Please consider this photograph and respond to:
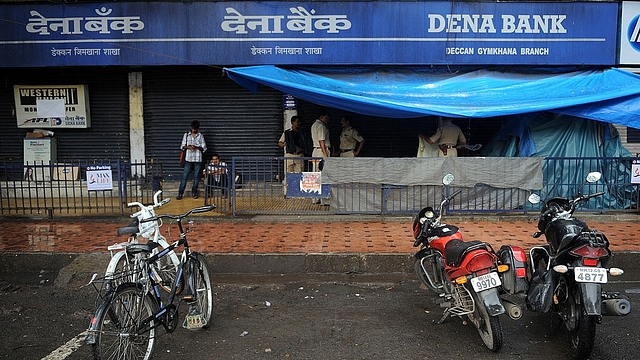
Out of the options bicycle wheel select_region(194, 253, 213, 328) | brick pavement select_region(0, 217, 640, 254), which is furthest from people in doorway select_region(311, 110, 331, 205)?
bicycle wheel select_region(194, 253, 213, 328)

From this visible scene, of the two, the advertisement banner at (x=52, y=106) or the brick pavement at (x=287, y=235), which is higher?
the advertisement banner at (x=52, y=106)

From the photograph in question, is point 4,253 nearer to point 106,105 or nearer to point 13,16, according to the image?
point 106,105

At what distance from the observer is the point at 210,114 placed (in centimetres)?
1173

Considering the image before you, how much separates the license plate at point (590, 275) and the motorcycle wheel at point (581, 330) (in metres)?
0.14

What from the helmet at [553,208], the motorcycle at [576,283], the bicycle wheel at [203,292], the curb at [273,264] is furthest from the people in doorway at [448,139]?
the bicycle wheel at [203,292]

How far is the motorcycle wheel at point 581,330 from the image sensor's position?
4.01 m

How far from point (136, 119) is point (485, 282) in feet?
30.8

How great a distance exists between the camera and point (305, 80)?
989cm

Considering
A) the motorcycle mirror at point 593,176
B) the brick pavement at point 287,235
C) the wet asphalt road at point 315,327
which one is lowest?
the wet asphalt road at point 315,327

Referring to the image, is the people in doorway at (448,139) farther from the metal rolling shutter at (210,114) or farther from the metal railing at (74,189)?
the metal railing at (74,189)

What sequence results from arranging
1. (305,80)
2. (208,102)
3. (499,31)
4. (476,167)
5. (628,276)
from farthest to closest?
(208,102), (499,31), (305,80), (476,167), (628,276)

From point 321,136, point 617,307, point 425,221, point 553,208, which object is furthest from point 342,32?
point 617,307

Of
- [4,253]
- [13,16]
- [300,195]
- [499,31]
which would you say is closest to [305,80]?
[300,195]

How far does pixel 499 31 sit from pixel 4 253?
9199 millimetres
